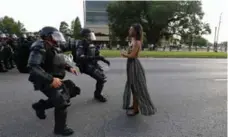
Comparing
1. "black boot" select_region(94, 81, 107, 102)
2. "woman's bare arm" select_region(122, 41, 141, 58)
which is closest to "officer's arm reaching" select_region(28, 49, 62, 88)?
"woman's bare arm" select_region(122, 41, 141, 58)

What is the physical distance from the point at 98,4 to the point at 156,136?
263ft

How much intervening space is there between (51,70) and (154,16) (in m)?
47.8

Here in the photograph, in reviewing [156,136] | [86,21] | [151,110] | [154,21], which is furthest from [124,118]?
[86,21]

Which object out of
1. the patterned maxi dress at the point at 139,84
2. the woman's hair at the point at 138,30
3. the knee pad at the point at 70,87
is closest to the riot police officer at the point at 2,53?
the knee pad at the point at 70,87

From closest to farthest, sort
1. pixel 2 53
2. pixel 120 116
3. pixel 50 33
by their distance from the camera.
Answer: pixel 50 33
pixel 120 116
pixel 2 53

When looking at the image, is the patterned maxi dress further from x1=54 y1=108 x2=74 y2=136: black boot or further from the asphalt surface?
x1=54 y1=108 x2=74 y2=136: black boot

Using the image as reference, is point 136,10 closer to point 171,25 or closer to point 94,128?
point 171,25

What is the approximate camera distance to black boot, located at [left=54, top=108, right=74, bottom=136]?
137 inches

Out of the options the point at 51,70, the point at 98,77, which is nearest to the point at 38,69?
the point at 51,70

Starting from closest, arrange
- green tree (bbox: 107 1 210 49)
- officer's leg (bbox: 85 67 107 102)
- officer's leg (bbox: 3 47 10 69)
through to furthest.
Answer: officer's leg (bbox: 85 67 107 102) < officer's leg (bbox: 3 47 10 69) < green tree (bbox: 107 1 210 49)

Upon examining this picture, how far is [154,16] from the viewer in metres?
49.5

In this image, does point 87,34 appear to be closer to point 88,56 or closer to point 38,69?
point 88,56

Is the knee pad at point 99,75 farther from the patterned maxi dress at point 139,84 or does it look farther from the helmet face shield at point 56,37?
the helmet face shield at point 56,37

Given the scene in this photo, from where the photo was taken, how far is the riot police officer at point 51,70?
125 inches
